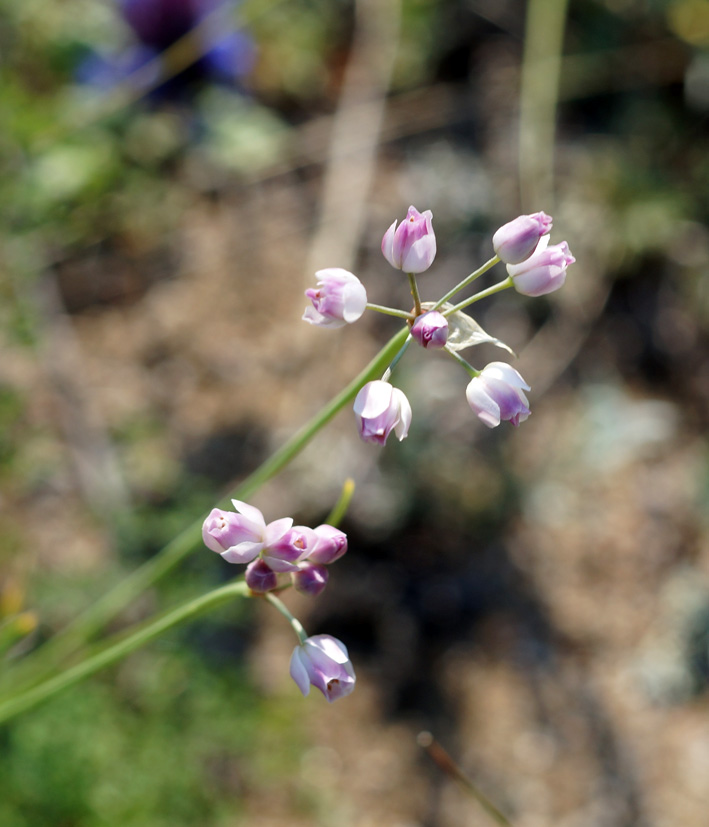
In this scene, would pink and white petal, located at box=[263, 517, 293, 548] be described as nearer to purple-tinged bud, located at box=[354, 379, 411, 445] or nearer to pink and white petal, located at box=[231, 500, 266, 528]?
pink and white petal, located at box=[231, 500, 266, 528]

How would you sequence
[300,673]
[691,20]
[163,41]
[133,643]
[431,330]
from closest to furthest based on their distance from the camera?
[431,330]
[300,673]
[133,643]
[163,41]
[691,20]

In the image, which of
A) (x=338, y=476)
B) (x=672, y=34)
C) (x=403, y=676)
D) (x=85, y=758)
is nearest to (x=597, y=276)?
(x=672, y=34)

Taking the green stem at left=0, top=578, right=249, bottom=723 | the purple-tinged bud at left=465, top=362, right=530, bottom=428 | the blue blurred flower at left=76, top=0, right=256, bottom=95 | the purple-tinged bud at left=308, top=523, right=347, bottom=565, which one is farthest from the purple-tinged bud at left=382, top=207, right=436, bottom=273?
the blue blurred flower at left=76, top=0, right=256, bottom=95

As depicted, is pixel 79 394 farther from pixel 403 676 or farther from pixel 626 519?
pixel 626 519

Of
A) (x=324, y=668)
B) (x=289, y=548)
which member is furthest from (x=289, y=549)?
(x=324, y=668)

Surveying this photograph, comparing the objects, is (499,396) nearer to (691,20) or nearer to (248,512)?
(248,512)

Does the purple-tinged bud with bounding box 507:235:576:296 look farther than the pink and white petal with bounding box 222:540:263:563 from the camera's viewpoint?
Yes

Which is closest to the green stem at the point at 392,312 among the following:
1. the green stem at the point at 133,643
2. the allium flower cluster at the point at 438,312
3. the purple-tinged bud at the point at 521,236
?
the allium flower cluster at the point at 438,312
